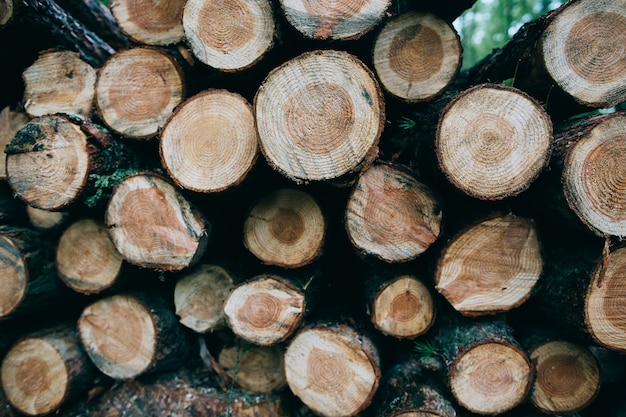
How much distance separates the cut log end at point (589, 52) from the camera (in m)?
1.73

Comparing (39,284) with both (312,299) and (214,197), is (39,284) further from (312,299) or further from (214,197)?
(312,299)

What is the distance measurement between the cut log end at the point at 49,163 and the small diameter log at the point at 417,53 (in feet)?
Answer: 5.62

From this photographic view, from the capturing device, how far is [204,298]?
2.26 metres

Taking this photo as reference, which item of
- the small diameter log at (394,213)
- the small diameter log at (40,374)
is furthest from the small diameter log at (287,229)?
the small diameter log at (40,374)

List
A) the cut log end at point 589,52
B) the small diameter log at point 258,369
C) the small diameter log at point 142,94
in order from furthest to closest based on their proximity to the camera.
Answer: the small diameter log at point 258,369 < the small diameter log at point 142,94 < the cut log end at point 589,52

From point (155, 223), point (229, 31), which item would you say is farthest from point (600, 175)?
point (155, 223)

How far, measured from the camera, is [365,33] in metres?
1.78

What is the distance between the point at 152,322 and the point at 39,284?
758mm

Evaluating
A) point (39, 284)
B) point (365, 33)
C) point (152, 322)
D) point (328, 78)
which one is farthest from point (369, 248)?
point (39, 284)

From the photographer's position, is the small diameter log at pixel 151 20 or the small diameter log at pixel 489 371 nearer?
the small diameter log at pixel 489 371

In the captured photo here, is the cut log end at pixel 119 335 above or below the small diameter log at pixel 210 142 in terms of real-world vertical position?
below

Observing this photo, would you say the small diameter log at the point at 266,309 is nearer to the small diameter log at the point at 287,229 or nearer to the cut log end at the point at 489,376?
the small diameter log at the point at 287,229

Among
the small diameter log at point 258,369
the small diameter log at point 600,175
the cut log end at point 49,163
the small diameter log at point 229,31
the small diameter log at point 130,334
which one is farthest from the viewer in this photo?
the small diameter log at point 258,369

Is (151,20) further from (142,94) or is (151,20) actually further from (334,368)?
(334,368)
